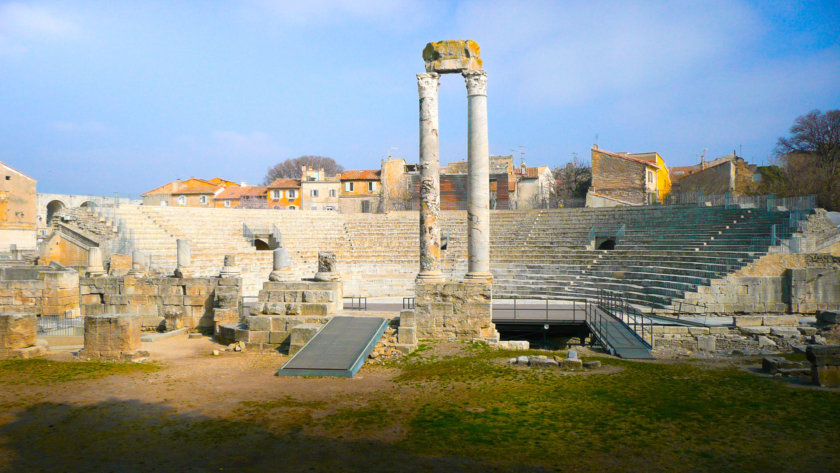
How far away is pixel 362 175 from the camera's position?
49500mm

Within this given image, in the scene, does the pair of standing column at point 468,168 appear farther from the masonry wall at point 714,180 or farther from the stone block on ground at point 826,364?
the masonry wall at point 714,180

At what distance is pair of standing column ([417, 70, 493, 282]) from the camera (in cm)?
1332

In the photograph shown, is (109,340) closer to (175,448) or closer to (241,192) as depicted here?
(175,448)

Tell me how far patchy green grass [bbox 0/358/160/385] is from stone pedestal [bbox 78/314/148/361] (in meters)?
0.35

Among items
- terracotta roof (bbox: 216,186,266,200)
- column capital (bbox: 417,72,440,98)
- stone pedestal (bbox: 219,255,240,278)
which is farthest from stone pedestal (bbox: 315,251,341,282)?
terracotta roof (bbox: 216,186,266,200)

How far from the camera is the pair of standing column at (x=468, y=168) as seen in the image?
13.3 metres

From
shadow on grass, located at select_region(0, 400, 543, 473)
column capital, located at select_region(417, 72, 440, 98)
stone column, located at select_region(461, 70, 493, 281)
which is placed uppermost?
column capital, located at select_region(417, 72, 440, 98)

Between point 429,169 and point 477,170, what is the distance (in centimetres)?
116

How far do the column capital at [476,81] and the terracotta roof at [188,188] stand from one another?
157 feet

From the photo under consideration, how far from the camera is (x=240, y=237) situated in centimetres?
2828

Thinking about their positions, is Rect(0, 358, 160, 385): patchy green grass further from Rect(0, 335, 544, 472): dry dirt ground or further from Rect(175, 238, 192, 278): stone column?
Rect(175, 238, 192, 278): stone column

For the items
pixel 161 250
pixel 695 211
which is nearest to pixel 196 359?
pixel 161 250

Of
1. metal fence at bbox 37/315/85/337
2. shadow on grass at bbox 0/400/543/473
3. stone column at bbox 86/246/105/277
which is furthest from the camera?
stone column at bbox 86/246/105/277

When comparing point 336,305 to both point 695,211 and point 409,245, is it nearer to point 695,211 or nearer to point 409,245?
point 409,245
